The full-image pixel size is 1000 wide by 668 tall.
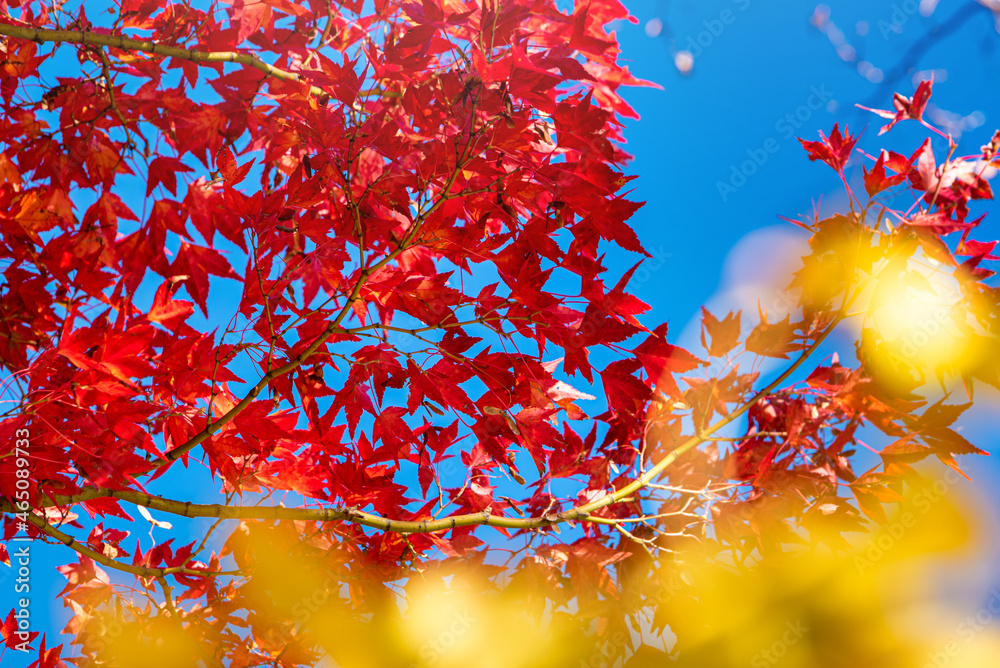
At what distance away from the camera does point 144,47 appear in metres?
1.09

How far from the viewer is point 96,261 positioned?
1.27 meters

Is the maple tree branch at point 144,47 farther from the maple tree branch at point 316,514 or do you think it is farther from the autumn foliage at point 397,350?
the maple tree branch at point 316,514

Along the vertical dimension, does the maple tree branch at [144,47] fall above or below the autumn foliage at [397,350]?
above

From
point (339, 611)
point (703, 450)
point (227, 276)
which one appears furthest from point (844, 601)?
point (227, 276)

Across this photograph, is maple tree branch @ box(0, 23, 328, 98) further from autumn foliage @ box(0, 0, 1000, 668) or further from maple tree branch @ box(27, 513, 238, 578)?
maple tree branch @ box(27, 513, 238, 578)

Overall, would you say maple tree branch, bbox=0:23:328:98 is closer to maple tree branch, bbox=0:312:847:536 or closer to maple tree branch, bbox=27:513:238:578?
maple tree branch, bbox=0:312:847:536

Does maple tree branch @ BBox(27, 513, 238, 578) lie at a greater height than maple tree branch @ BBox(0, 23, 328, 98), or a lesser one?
lesser

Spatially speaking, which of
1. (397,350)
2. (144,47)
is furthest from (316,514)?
(144,47)

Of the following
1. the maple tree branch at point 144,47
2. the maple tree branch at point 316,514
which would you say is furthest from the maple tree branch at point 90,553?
the maple tree branch at point 144,47

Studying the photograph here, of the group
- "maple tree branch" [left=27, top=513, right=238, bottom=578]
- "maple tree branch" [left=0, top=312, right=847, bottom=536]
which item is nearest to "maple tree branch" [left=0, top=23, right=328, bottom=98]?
"maple tree branch" [left=0, top=312, right=847, bottom=536]

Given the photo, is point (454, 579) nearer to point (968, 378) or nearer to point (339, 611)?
point (339, 611)

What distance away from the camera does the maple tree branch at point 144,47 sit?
40.4 inches

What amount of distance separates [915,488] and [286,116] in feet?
5.23

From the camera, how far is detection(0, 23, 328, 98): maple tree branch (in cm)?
103
